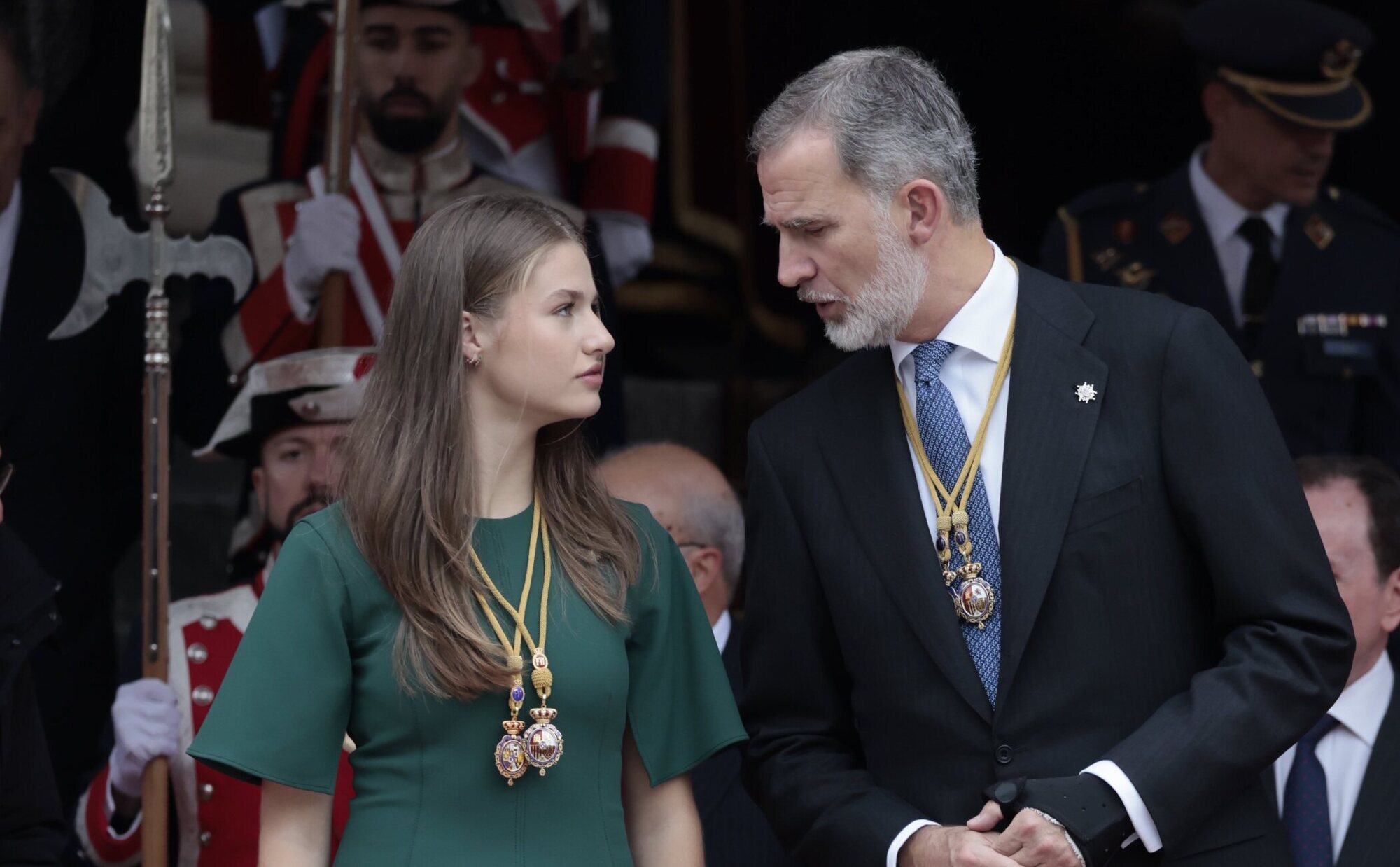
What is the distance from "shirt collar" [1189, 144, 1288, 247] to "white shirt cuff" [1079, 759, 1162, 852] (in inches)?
98.4

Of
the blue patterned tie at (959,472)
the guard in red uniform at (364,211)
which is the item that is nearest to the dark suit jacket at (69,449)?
the guard in red uniform at (364,211)

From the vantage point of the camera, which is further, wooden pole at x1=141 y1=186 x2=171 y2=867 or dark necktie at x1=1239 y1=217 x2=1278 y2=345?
dark necktie at x1=1239 y1=217 x2=1278 y2=345

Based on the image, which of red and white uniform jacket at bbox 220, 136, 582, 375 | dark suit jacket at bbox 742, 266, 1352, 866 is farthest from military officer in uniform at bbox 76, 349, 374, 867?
dark suit jacket at bbox 742, 266, 1352, 866

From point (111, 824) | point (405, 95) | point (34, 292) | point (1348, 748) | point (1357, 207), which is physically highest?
point (405, 95)

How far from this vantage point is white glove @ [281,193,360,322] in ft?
13.8

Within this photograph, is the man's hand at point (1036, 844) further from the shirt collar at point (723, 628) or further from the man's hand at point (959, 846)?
the shirt collar at point (723, 628)

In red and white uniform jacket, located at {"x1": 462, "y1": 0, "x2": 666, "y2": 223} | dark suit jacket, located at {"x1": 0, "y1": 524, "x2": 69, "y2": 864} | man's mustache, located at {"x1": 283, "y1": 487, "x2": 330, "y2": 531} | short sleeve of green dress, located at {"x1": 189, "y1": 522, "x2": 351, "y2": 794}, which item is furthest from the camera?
red and white uniform jacket, located at {"x1": 462, "y1": 0, "x2": 666, "y2": 223}

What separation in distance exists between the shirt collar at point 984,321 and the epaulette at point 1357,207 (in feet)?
7.94

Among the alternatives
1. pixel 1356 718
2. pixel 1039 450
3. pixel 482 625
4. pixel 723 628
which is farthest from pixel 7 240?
pixel 1356 718

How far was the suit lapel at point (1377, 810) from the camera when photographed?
3.30 metres

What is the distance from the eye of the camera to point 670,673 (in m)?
2.65

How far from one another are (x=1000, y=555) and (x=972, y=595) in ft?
0.21

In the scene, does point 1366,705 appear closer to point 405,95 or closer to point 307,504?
point 307,504

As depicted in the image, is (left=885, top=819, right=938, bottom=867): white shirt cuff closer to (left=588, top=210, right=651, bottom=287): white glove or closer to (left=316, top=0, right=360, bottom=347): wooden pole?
(left=316, top=0, right=360, bottom=347): wooden pole
